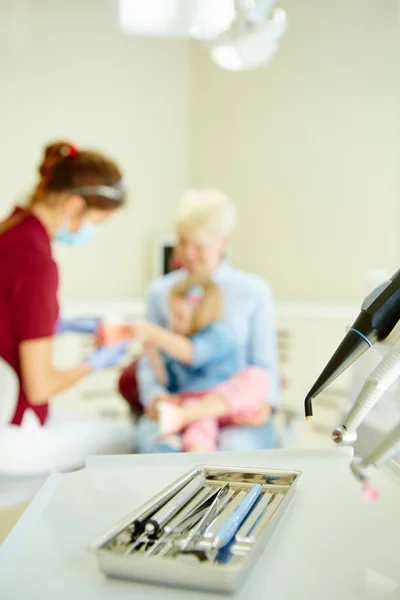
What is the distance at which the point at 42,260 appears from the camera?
4.40 ft

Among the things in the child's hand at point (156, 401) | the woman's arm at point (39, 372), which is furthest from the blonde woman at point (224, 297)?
the woman's arm at point (39, 372)

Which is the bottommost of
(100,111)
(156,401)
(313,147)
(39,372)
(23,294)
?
(156,401)

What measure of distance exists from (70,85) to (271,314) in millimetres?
1749

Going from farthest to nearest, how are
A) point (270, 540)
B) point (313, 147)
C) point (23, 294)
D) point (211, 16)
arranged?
1. point (313, 147)
2. point (211, 16)
3. point (23, 294)
4. point (270, 540)

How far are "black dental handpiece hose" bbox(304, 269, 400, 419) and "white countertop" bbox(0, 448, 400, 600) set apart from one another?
154 millimetres

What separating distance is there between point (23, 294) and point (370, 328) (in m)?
0.97

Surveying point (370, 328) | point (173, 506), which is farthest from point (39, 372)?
point (370, 328)

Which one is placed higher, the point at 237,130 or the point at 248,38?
the point at 248,38

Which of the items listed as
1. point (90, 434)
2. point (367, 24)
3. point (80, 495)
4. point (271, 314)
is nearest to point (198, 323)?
point (271, 314)

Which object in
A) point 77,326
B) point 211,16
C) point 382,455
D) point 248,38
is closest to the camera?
point 382,455

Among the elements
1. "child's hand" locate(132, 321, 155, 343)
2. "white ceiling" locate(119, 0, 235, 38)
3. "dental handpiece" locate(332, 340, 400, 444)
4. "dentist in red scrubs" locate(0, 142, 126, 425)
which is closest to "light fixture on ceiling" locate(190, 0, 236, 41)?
"white ceiling" locate(119, 0, 235, 38)

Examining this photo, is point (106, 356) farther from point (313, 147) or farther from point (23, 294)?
point (313, 147)

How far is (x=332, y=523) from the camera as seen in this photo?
58cm

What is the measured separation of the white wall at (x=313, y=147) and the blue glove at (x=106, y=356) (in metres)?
1.25
